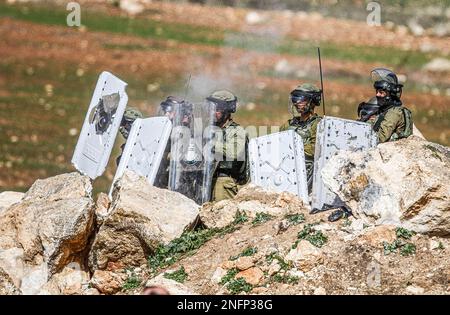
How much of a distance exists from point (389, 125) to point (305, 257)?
300 cm

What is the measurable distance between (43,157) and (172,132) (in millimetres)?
16112

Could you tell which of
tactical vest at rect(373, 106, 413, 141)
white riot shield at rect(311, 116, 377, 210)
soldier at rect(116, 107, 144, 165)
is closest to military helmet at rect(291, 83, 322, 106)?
tactical vest at rect(373, 106, 413, 141)

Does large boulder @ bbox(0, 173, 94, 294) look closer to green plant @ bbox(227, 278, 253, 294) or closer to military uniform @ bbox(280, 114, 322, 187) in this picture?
green plant @ bbox(227, 278, 253, 294)

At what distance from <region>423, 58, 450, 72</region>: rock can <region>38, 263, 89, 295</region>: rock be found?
Answer: 109ft

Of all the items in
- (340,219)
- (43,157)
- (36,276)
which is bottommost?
(43,157)

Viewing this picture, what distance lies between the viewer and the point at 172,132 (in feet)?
49.8

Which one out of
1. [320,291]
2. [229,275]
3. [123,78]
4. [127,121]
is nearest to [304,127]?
[127,121]

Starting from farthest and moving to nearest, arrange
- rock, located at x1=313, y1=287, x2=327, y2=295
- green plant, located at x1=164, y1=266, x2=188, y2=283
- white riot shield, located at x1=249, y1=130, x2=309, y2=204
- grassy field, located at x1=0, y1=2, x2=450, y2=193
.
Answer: grassy field, located at x1=0, y1=2, x2=450, y2=193 → white riot shield, located at x1=249, y1=130, x2=309, y2=204 → green plant, located at x1=164, y1=266, x2=188, y2=283 → rock, located at x1=313, y1=287, x2=327, y2=295

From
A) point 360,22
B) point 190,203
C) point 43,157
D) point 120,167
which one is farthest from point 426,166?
point 360,22

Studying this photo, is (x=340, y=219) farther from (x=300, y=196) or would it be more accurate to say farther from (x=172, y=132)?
(x=172, y=132)

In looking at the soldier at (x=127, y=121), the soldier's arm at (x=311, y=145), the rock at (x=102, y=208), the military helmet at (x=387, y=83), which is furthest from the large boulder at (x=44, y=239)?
the military helmet at (x=387, y=83)

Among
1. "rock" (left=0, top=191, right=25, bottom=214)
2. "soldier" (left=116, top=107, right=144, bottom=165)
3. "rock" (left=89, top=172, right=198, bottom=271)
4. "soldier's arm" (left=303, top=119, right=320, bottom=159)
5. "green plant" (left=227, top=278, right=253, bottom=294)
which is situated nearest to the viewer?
"green plant" (left=227, top=278, right=253, bottom=294)

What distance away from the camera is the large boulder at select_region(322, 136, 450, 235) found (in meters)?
12.9

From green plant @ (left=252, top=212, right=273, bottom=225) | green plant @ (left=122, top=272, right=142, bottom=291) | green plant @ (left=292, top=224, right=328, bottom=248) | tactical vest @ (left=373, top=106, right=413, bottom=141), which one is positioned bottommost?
green plant @ (left=122, top=272, right=142, bottom=291)
